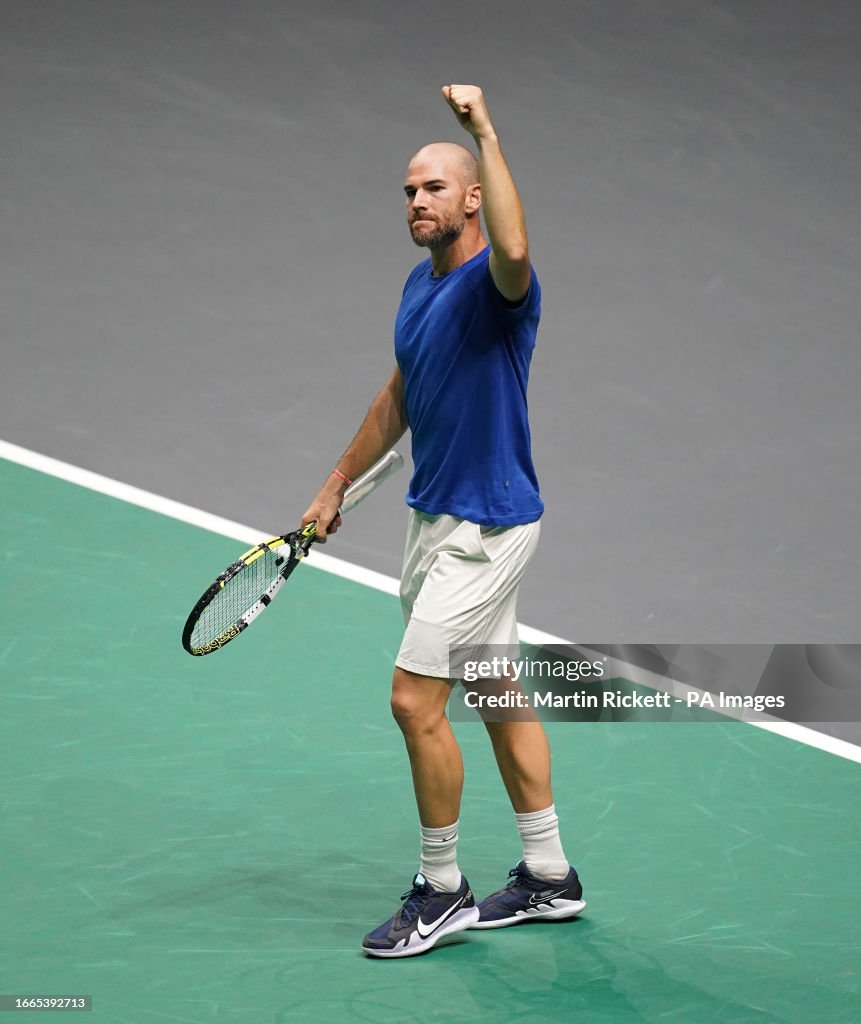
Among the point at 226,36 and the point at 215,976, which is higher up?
the point at 226,36

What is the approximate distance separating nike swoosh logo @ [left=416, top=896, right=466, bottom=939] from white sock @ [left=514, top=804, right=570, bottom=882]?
285 millimetres

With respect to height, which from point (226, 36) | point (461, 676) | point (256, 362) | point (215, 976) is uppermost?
point (226, 36)

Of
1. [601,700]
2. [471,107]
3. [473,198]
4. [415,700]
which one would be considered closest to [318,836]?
[415,700]

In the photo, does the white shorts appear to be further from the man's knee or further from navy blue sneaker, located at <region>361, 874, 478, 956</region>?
navy blue sneaker, located at <region>361, 874, 478, 956</region>

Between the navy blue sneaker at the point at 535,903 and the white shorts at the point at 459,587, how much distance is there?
28.1 inches

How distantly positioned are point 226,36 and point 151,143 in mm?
1442

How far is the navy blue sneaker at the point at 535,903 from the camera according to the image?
5484mm

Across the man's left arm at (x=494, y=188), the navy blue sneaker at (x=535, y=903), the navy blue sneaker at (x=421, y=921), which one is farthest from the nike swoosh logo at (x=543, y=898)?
the man's left arm at (x=494, y=188)

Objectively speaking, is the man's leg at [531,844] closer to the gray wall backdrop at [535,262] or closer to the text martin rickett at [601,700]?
the text martin rickett at [601,700]

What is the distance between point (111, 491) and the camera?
845cm

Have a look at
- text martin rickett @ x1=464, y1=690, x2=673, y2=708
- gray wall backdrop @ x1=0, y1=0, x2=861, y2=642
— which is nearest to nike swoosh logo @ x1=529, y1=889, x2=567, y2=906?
text martin rickett @ x1=464, y1=690, x2=673, y2=708

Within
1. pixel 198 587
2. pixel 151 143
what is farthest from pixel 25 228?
pixel 198 587

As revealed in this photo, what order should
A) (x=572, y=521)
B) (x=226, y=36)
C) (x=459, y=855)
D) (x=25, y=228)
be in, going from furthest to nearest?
1. (x=226, y=36)
2. (x=25, y=228)
3. (x=572, y=521)
4. (x=459, y=855)

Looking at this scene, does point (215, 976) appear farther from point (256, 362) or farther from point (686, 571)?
point (256, 362)
